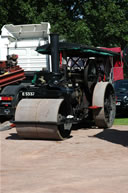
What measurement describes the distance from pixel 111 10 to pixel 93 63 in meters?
16.9

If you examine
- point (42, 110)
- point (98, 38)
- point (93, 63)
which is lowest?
point (42, 110)

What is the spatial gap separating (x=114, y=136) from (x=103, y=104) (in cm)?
147

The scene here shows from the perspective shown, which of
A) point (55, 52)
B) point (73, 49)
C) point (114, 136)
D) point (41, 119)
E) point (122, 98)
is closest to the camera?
point (41, 119)

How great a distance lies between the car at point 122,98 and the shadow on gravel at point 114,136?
161 inches

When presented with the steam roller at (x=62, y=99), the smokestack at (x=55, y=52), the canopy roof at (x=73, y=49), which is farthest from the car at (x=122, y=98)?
the smokestack at (x=55, y=52)

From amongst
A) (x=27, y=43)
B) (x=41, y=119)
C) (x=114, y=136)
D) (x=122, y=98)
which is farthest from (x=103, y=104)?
(x=27, y=43)

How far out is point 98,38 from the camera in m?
30.4

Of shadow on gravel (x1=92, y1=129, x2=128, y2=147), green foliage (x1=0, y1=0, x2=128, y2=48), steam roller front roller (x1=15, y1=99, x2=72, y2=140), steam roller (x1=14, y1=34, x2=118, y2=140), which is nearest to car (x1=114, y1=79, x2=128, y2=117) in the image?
steam roller (x1=14, y1=34, x2=118, y2=140)

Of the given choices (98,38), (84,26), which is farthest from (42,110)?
(98,38)

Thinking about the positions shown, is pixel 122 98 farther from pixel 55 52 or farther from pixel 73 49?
pixel 55 52

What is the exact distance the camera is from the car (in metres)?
16.4

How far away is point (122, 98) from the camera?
16562 millimetres

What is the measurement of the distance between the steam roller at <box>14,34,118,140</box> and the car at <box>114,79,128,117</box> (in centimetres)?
242

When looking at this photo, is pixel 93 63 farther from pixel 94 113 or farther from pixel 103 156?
pixel 103 156
